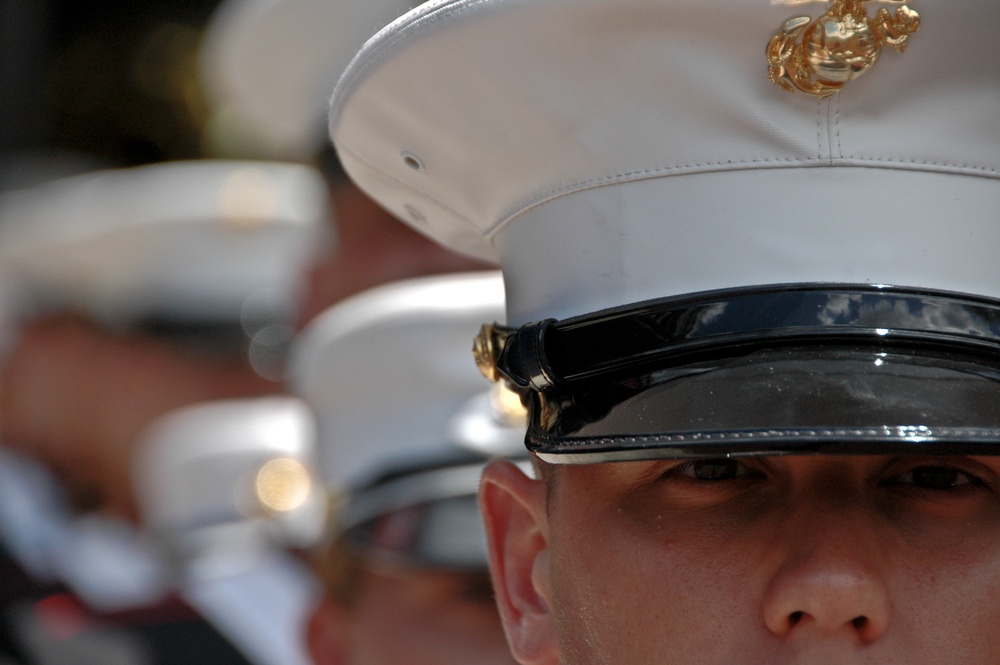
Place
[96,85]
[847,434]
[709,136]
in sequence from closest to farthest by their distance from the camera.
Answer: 1. [847,434]
2. [709,136]
3. [96,85]

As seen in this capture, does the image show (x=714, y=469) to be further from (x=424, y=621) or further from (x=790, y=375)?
(x=424, y=621)

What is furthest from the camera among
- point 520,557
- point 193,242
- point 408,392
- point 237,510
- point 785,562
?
point 193,242

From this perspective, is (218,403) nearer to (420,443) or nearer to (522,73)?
(420,443)

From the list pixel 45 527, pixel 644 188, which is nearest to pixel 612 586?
pixel 644 188

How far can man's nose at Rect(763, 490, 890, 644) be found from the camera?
148cm

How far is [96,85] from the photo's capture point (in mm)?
10125

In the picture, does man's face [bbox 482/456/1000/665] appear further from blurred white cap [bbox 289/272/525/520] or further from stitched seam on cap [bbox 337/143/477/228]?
blurred white cap [bbox 289/272/525/520]

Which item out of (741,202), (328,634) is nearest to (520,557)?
(741,202)

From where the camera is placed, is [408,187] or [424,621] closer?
[408,187]

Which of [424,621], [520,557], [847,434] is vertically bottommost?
[424,621]

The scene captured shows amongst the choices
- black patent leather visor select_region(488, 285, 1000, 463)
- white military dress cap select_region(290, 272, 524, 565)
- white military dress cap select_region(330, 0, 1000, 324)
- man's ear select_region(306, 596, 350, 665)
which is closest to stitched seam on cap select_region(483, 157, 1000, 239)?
white military dress cap select_region(330, 0, 1000, 324)

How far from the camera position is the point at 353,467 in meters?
3.76

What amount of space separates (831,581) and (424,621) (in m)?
1.99

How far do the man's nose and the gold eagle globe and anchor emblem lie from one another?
1.60 feet
